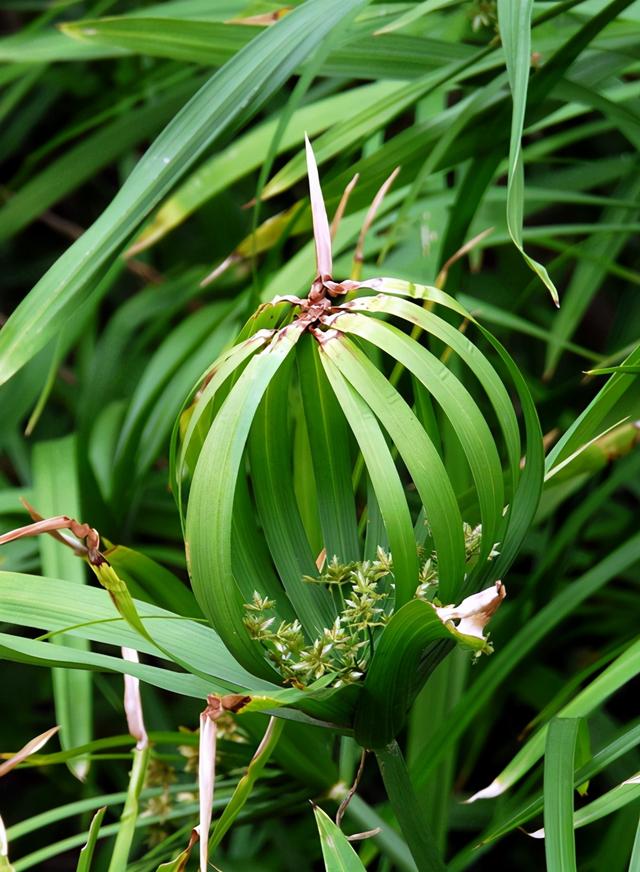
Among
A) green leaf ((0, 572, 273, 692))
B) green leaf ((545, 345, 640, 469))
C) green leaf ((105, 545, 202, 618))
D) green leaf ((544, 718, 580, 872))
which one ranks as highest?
green leaf ((105, 545, 202, 618))

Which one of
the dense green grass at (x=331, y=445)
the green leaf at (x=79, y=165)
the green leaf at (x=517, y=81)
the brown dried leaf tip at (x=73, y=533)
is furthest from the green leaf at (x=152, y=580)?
the green leaf at (x=79, y=165)

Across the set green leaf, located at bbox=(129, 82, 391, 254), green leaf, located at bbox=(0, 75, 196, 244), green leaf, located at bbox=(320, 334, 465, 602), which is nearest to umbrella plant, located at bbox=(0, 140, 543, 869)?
green leaf, located at bbox=(320, 334, 465, 602)

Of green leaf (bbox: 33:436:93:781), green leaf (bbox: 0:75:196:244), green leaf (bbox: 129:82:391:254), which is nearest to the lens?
green leaf (bbox: 33:436:93:781)

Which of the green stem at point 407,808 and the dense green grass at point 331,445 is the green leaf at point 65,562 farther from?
the green stem at point 407,808

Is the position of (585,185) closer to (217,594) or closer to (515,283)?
(515,283)

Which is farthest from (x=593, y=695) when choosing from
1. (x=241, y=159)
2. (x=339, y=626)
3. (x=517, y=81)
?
(x=241, y=159)

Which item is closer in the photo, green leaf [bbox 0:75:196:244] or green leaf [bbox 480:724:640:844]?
green leaf [bbox 480:724:640:844]

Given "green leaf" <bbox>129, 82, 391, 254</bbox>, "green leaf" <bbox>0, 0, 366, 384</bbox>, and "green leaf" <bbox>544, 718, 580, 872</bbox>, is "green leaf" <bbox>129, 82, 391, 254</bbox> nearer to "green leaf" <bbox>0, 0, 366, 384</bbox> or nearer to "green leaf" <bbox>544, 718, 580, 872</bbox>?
"green leaf" <bbox>0, 0, 366, 384</bbox>
